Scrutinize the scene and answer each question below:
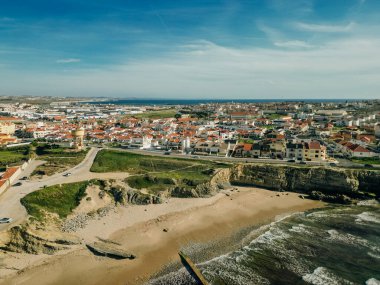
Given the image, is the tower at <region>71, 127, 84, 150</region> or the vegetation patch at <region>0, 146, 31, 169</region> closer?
the vegetation patch at <region>0, 146, 31, 169</region>

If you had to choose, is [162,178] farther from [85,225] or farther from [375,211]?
[375,211]

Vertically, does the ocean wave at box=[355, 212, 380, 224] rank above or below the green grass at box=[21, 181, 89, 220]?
below

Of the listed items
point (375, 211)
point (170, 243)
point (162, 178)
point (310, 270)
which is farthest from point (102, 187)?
point (375, 211)

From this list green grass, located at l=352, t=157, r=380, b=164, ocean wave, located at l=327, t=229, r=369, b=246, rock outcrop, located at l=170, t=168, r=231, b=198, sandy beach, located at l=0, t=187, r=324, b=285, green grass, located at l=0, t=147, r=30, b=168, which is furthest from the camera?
green grass, located at l=352, t=157, r=380, b=164

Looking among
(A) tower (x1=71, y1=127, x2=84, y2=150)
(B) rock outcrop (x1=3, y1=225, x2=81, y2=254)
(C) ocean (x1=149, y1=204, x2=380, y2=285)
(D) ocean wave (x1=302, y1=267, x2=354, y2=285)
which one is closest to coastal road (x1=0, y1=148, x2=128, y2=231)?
(B) rock outcrop (x1=3, y1=225, x2=81, y2=254)

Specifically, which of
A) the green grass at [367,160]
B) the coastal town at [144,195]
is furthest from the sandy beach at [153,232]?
the green grass at [367,160]

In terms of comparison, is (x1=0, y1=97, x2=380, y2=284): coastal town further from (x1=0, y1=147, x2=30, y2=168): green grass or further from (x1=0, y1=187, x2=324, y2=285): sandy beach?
(x1=0, y1=147, x2=30, y2=168): green grass

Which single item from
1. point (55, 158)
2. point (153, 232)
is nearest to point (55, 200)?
point (153, 232)
